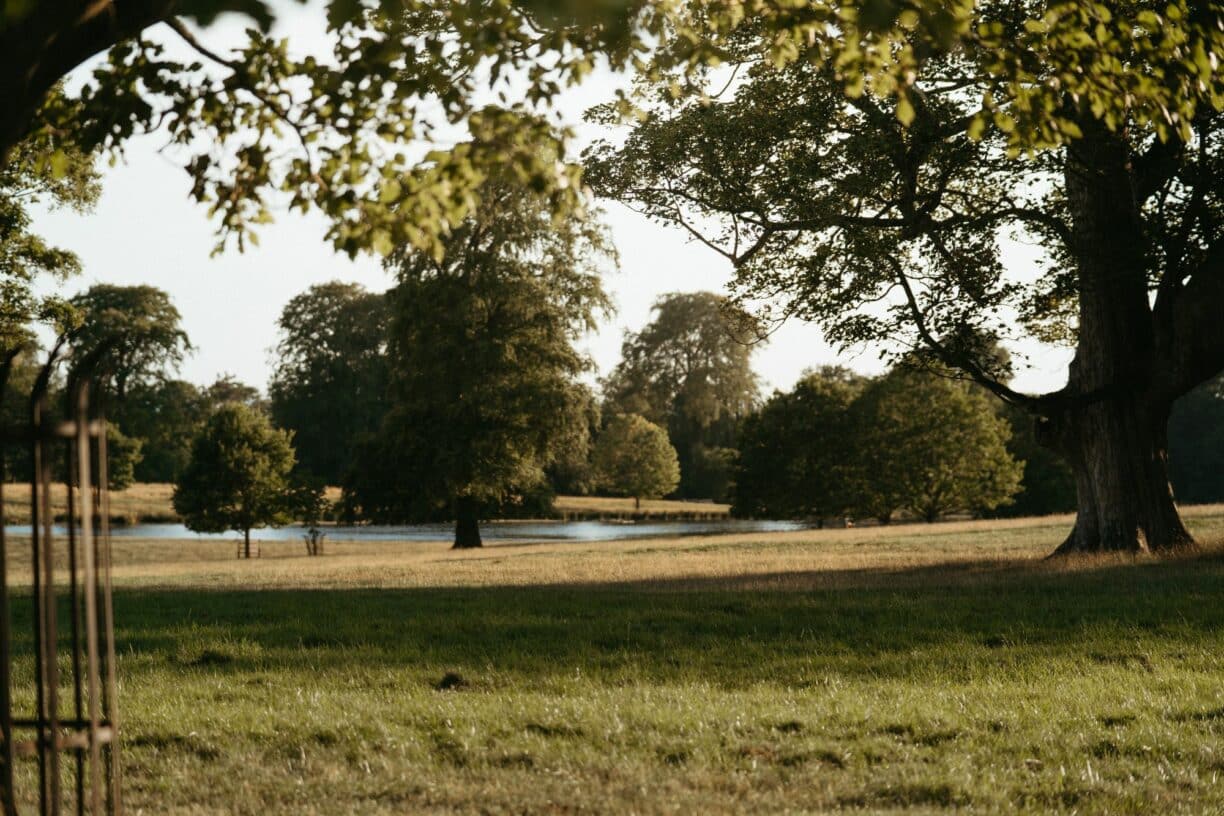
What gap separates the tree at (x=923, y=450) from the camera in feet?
189

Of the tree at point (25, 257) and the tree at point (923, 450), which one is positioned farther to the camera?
the tree at point (923, 450)

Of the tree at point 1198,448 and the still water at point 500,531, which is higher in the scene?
the tree at point 1198,448

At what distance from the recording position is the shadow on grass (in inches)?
396

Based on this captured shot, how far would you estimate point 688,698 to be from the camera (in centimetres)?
826

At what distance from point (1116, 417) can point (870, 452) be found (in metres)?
37.1

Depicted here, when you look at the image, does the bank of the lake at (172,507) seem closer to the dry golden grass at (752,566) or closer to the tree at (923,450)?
the tree at (923,450)

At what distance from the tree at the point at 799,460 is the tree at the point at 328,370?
2776cm

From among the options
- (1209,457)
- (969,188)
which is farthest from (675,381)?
(969,188)

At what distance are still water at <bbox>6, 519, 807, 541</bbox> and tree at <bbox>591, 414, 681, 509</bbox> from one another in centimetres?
275

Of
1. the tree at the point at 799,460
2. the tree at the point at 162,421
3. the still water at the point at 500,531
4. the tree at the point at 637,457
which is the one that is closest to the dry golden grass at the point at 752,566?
the tree at the point at 799,460

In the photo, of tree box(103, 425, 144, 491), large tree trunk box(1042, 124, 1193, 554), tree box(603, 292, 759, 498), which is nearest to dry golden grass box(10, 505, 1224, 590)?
large tree trunk box(1042, 124, 1193, 554)


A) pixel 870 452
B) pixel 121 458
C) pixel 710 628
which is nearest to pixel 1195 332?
pixel 710 628

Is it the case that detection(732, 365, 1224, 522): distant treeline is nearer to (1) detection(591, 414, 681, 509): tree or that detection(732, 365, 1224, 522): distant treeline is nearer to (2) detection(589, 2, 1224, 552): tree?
(1) detection(591, 414, 681, 509): tree

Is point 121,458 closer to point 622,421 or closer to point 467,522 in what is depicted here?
point 622,421
